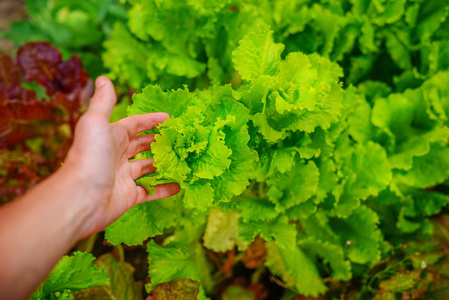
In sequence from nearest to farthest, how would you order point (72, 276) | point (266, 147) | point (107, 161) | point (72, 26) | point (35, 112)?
Result: point (107, 161) → point (72, 276) → point (266, 147) → point (35, 112) → point (72, 26)

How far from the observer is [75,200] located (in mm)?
819

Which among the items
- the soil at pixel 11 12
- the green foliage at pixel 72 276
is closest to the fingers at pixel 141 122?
the green foliage at pixel 72 276

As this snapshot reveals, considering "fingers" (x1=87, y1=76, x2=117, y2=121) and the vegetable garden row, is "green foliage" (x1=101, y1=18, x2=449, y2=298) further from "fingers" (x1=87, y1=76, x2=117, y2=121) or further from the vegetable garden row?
"fingers" (x1=87, y1=76, x2=117, y2=121)

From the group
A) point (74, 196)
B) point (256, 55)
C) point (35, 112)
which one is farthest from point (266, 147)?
point (35, 112)

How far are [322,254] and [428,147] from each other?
27.9 inches

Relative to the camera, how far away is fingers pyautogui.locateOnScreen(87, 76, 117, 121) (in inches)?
36.8

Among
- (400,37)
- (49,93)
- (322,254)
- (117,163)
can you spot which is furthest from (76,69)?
(400,37)

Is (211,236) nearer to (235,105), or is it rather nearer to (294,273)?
(294,273)

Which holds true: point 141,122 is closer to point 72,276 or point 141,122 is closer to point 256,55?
point 256,55

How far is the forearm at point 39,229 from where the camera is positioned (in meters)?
0.70

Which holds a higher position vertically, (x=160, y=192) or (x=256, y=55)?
(x=256, y=55)

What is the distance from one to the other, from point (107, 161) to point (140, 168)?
0.23m

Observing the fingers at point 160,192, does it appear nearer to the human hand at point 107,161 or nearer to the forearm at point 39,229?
the human hand at point 107,161

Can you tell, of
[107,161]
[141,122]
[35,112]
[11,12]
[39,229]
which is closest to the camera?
[39,229]
